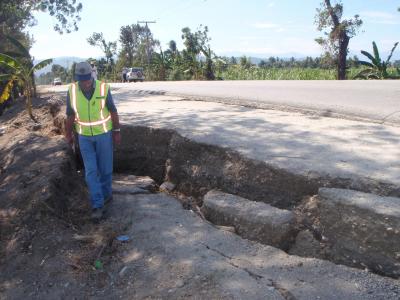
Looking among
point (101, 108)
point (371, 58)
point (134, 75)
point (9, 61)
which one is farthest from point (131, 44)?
point (101, 108)

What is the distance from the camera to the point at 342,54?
22422 mm

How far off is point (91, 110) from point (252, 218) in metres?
2.09

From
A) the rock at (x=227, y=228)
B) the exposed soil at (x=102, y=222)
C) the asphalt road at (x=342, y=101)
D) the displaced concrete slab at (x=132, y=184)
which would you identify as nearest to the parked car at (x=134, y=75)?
the asphalt road at (x=342, y=101)

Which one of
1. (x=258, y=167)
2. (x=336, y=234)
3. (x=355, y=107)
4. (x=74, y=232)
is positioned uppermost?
(x=355, y=107)

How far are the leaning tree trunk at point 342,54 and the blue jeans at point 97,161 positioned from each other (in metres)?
20.2

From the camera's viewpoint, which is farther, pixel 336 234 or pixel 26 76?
pixel 26 76

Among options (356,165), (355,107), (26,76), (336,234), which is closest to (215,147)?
(356,165)

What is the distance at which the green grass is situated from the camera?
24.8m

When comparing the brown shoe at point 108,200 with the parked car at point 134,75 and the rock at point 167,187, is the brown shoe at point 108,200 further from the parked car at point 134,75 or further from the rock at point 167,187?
the parked car at point 134,75

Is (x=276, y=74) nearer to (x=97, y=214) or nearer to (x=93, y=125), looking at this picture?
(x=93, y=125)

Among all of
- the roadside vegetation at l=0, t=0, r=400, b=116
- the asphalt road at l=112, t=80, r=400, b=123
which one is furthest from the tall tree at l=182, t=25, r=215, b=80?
the asphalt road at l=112, t=80, r=400, b=123

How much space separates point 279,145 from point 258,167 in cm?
67

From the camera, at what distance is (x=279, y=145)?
16.2 feet

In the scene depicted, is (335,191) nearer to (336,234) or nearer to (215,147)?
(336,234)
